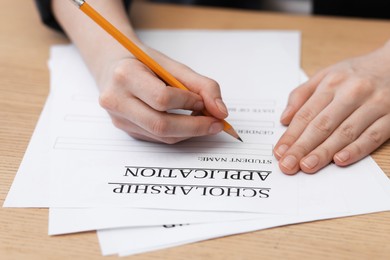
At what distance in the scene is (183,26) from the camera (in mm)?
997

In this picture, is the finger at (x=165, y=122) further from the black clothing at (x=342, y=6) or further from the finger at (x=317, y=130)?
the black clothing at (x=342, y=6)

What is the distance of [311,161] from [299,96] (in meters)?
0.13

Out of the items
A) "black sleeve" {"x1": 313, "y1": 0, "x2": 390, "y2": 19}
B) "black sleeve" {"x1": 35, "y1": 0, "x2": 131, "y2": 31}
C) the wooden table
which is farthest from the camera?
"black sleeve" {"x1": 313, "y1": 0, "x2": 390, "y2": 19}

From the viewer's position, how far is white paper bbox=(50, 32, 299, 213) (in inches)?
24.7

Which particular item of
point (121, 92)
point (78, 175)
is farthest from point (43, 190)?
point (121, 92)

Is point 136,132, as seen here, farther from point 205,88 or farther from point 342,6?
point 342,6

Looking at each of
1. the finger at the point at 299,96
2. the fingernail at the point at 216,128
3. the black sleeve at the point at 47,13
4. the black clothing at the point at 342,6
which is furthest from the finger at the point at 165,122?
the black clothing at the point at 342,6

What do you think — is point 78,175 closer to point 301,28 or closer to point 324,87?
point 324,87

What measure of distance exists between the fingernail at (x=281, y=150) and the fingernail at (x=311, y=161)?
0.03 meters

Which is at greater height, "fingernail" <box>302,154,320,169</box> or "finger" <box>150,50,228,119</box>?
"finger" <box>150,50,228,119</box>

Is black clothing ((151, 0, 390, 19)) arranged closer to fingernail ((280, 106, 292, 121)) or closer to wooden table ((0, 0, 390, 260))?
wooden table ((0, 0, 390, 260))

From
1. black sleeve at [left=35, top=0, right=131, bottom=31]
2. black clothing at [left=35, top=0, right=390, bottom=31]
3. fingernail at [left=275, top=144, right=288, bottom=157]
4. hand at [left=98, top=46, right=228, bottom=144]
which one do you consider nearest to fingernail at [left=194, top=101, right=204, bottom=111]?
hand at [left=98, top=46, right=228, bottom=144]

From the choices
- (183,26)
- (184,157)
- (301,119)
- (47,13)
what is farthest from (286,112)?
(47,13)

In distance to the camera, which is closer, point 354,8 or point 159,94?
point 159,94
